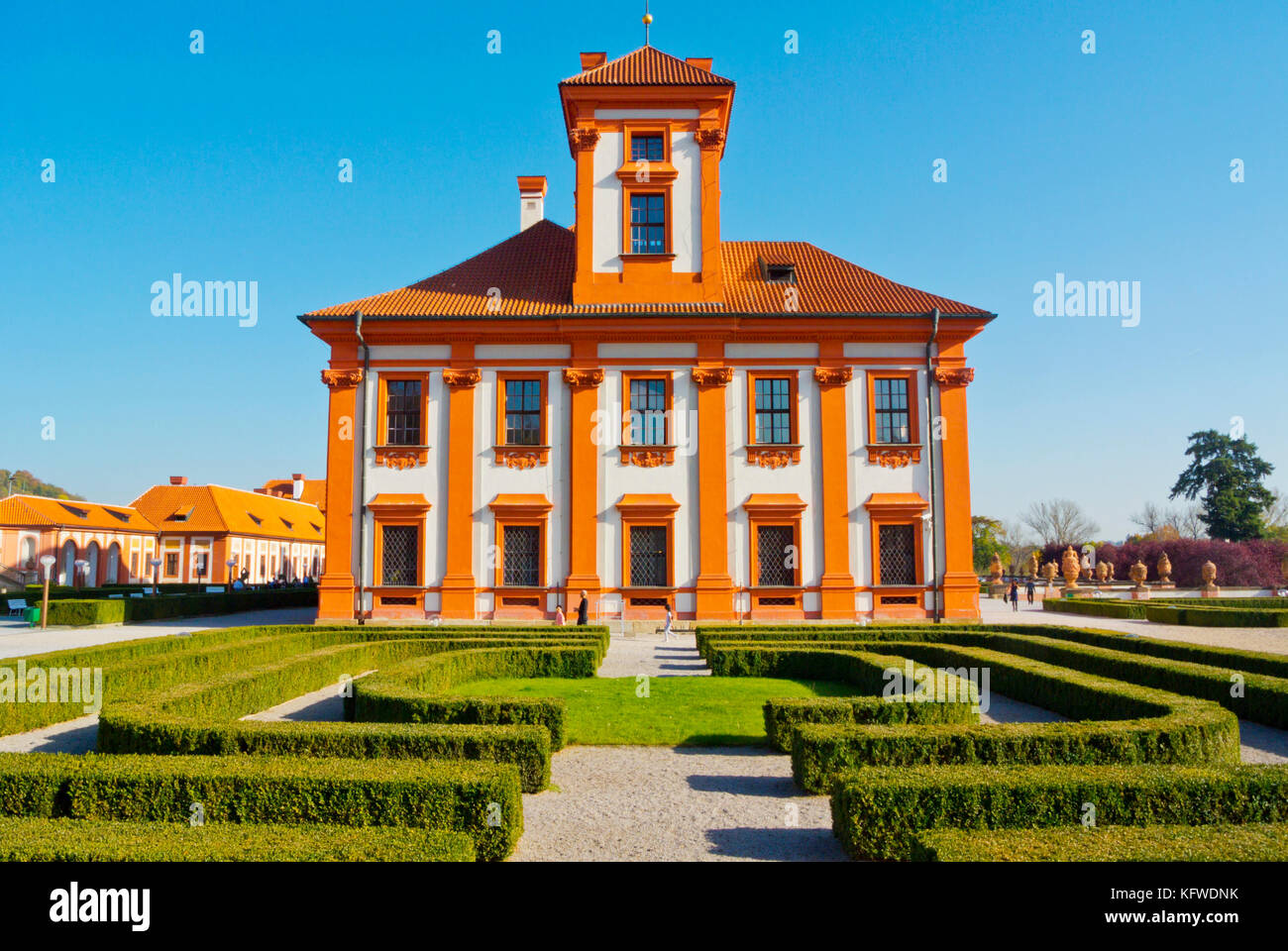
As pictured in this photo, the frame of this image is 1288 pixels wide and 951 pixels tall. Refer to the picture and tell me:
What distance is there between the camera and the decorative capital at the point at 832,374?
26656 mm

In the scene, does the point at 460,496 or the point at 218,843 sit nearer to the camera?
the point at 218,843

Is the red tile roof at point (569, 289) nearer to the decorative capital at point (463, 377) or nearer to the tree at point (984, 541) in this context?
the decorative capital at point (463, 377)

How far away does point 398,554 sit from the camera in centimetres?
2652

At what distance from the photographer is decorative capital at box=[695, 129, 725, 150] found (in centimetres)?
2811

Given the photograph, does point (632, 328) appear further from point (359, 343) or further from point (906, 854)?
point (906, 854)

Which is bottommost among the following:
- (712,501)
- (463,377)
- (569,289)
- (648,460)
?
(712,501)

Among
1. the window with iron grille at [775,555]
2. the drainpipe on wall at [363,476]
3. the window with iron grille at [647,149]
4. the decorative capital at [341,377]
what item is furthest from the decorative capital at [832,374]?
the decorative capital at [341,377]

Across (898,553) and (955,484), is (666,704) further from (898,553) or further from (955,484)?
(955,484)

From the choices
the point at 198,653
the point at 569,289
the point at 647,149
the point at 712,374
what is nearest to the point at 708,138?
the point at 647,149

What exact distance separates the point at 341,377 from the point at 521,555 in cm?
831

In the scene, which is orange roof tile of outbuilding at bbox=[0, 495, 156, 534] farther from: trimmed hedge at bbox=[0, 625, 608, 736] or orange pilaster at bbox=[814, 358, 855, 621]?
orange pilaster at bbox=[814, 358, 855, 621]
